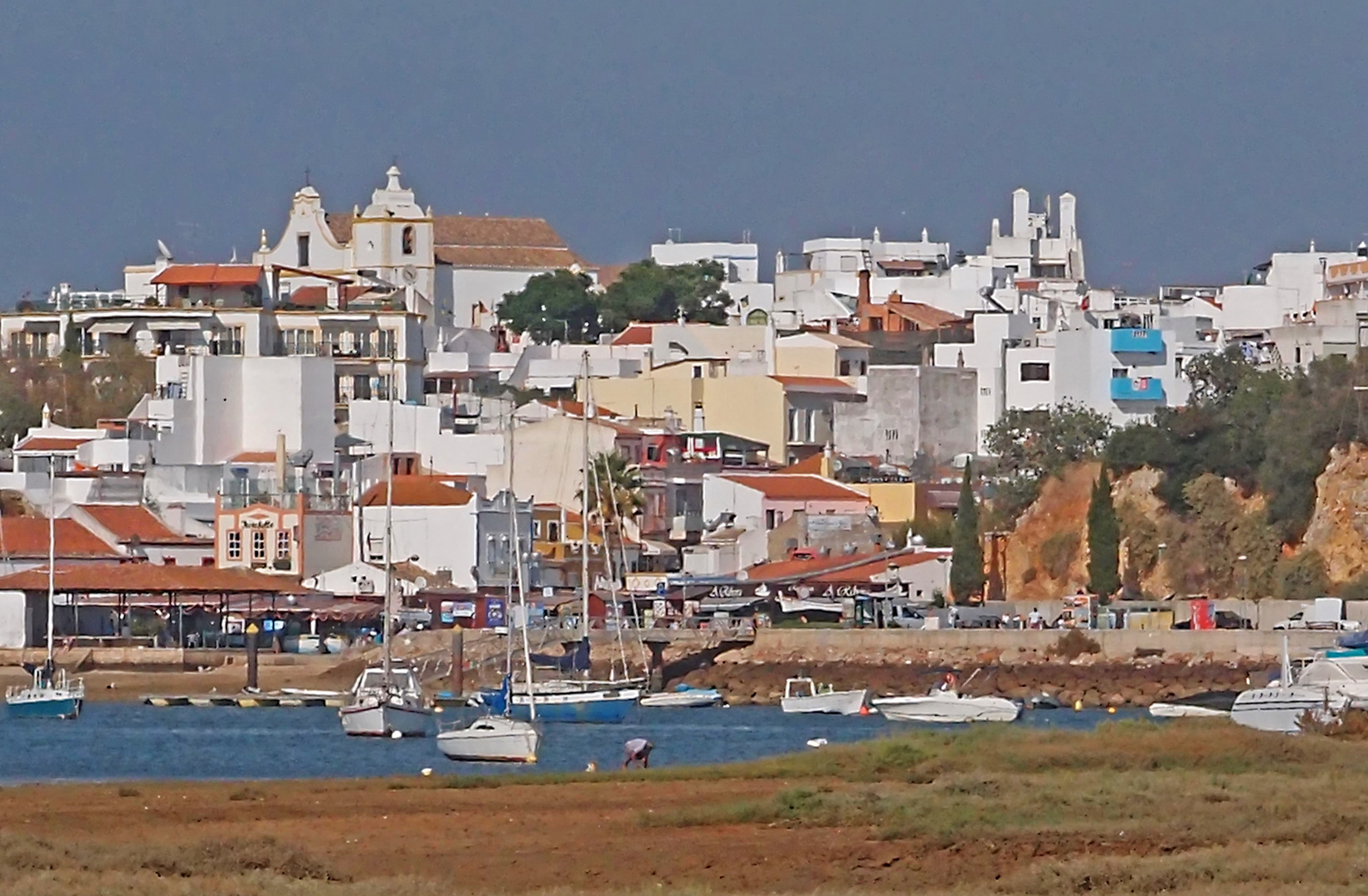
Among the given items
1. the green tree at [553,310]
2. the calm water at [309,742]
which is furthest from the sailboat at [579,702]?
the green tree at [553,310]

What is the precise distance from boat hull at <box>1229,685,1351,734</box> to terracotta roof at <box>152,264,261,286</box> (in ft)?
232

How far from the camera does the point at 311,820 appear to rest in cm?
3100

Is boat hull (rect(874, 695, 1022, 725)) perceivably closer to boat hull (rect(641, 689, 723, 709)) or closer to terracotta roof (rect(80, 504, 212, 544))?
boat hull (rect(641, 689, 723, 709))

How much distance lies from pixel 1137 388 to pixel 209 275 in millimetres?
37078

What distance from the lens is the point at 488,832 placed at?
30.0 meters

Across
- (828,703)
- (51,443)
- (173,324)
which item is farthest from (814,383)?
(828,703)

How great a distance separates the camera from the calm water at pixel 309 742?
1965 inches

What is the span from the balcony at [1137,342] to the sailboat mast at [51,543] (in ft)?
123

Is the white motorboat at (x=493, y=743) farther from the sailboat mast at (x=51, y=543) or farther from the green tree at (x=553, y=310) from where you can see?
the green tree at (x=553, y=310)

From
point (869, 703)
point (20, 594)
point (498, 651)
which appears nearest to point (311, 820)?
point (869, 703)

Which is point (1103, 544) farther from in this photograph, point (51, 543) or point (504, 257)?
point (504, 257)

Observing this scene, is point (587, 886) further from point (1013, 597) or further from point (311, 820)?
point (1013, 597)

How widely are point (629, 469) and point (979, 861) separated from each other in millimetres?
73121

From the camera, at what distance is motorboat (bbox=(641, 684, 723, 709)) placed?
73250 millimetres
